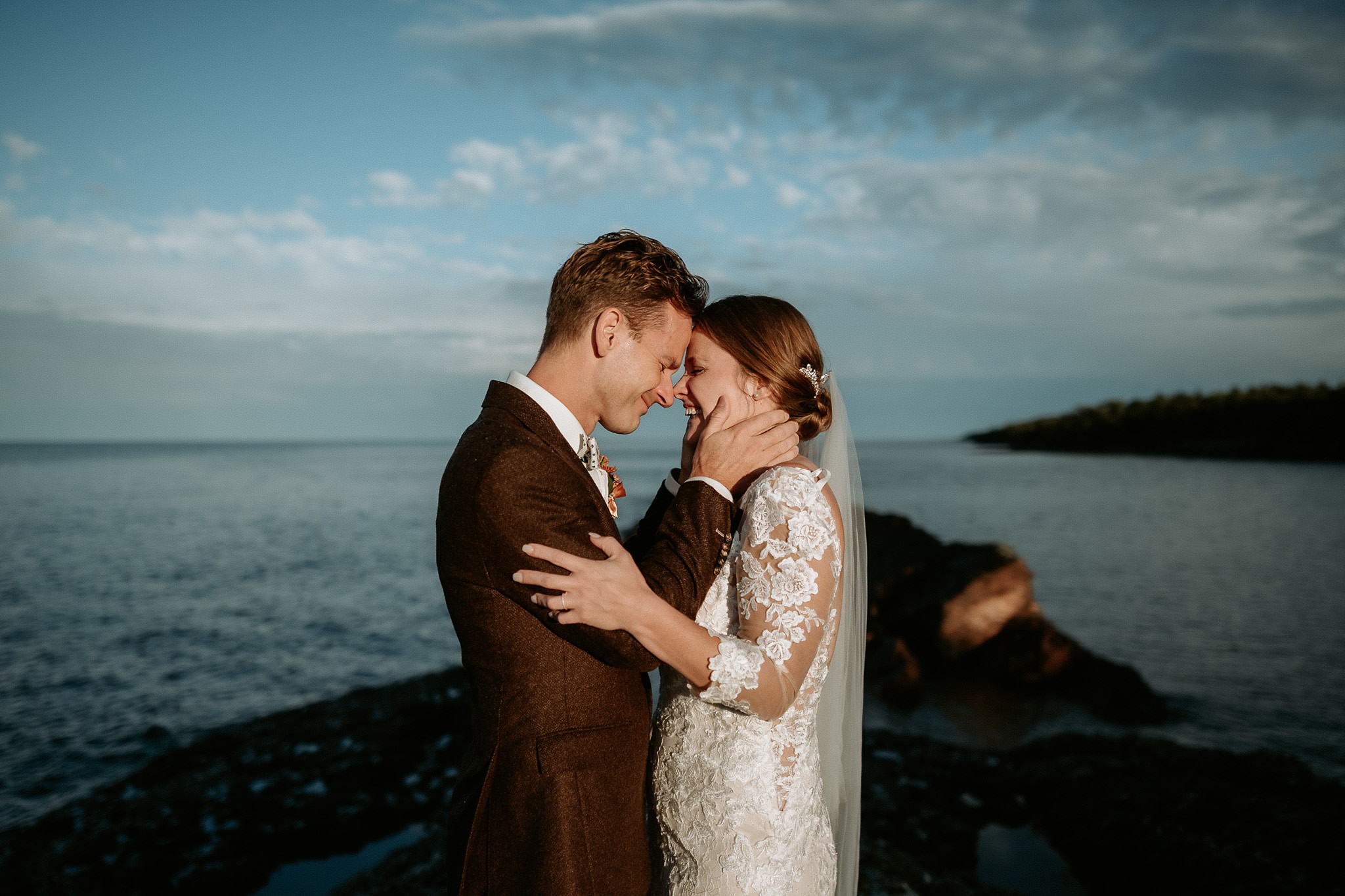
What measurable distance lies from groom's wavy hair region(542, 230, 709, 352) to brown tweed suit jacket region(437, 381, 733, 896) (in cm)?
A: 42

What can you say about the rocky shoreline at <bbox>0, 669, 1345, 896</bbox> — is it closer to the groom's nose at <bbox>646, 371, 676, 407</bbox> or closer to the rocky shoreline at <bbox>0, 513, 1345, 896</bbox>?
the rocky shoreline at <bbox>0, 513, 1345, 896</bbox>

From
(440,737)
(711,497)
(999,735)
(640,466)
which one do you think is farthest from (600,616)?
(640,466)

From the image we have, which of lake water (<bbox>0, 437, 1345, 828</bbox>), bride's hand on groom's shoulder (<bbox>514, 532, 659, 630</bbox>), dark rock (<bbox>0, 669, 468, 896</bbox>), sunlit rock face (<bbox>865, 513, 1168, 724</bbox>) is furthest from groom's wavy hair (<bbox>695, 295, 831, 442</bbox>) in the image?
sunlit rock face (<bbox>865, 513, 1168, 724</bbox>)

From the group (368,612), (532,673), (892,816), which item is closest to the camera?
(532,673)

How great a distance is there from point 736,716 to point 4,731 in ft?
35.4

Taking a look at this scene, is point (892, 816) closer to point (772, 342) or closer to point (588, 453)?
point (772, 342)

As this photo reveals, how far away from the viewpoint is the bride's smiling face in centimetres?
306

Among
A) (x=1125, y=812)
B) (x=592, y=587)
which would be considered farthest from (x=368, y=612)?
(x=592, y=587)

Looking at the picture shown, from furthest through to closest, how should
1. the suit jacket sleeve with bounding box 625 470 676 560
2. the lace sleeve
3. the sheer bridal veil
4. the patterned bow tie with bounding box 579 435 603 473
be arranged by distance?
the sheer bridal veil → the suit jacket sleeve with bounding box 625 470 676 560 → the patterned bow tie with bounding box 579 435 603 473 → the lace sleeve

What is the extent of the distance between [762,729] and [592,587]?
3.28ft

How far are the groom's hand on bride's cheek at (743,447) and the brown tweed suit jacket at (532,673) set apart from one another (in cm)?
35

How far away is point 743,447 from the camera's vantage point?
2.80 metres

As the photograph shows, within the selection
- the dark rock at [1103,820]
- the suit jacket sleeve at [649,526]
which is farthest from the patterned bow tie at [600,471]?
the dark rock at [1103,820]

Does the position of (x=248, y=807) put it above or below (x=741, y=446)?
below
